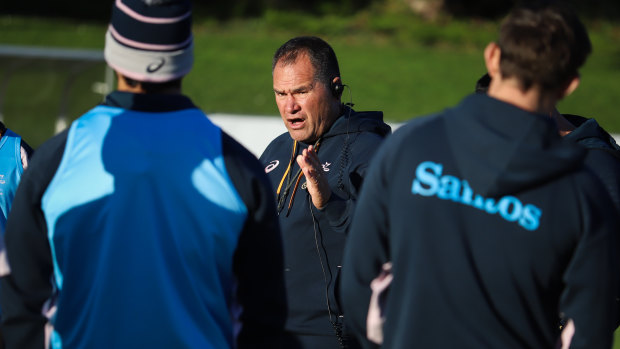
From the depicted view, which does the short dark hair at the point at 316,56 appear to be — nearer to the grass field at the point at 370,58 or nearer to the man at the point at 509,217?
the man at the point at 509,217

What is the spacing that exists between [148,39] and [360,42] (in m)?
31.0

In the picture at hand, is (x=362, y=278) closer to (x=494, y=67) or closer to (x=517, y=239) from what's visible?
Result: (x=517, y=239)

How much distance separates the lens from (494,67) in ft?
6.86

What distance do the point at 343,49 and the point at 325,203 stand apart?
28.3 metres

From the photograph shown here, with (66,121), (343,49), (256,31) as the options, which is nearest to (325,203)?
(66,121)

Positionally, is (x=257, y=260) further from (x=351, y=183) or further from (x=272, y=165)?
(x=272, y=165)

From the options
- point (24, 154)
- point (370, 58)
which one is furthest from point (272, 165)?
point (370, 58)

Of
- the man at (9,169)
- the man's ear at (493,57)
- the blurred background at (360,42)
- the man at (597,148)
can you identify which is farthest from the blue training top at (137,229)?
the blurred background at (360,42)

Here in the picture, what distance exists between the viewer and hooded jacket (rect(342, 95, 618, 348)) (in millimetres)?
1983

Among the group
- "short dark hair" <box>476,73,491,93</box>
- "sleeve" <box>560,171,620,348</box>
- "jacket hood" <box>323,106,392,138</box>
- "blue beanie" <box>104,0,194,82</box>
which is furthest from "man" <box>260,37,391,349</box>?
"sleeve" <box>560,171,620,348</box>

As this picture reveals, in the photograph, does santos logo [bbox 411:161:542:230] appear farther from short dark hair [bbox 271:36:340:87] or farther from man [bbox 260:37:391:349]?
short dark hair [bbox 271:36:340:87]

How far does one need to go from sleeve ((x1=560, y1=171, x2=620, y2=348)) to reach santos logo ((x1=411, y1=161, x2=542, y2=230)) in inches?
5.5

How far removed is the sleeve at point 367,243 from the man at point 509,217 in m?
0.05

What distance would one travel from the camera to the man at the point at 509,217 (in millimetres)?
1984
